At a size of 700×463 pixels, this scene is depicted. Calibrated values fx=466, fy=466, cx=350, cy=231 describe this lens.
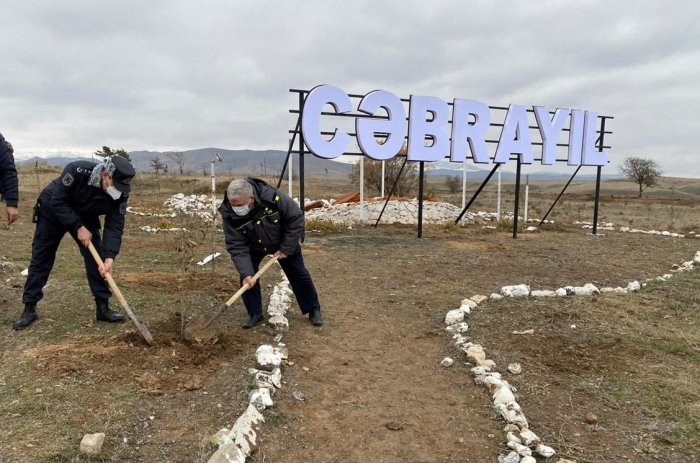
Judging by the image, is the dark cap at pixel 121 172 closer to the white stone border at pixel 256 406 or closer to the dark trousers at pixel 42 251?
the dark trousers at pixel 42 251

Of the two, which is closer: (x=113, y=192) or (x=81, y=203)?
(x=113, y=192)

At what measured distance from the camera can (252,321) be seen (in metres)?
5.00

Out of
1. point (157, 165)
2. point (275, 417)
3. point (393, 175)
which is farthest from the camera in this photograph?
point (157, 165)

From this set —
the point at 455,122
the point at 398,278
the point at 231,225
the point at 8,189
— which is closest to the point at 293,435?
the point at 231,225

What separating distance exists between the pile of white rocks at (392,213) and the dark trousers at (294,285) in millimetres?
9533

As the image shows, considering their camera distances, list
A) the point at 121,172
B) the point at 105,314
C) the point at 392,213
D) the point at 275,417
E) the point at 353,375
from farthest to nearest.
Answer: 1. the point at 392,213
2. the point at 105,314
3. the point at 121,172
4. the point at 353,375
5. the point at 275,417

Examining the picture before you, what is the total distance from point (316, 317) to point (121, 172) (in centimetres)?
247

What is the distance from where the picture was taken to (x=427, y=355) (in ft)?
15.0

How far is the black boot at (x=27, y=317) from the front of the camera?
14.8ft

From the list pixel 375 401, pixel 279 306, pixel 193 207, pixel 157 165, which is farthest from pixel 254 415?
pixel 157 165

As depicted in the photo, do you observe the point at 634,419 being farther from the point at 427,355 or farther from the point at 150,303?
the point at 150,303

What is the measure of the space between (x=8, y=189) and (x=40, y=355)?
1.86 metres

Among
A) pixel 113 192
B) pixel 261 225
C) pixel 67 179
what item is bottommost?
pixel 261 225

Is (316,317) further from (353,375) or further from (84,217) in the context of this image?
(84,217)
